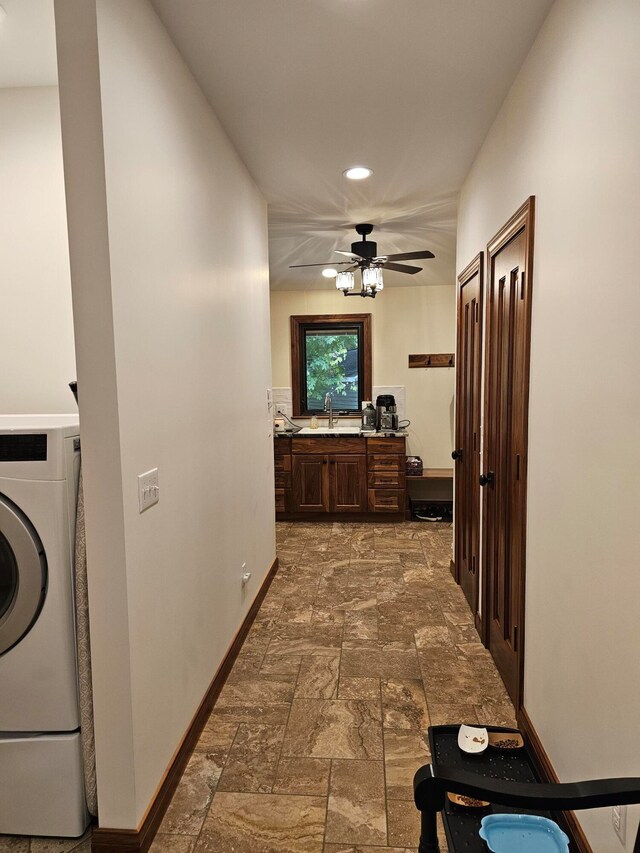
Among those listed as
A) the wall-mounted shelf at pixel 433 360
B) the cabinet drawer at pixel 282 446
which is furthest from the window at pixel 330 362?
the cabinet drawer at pixel 282 446

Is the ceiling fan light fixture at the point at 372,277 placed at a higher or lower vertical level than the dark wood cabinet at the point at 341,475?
higher

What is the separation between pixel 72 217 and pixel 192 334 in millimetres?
789

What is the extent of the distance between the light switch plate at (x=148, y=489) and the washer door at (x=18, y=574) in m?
0.32

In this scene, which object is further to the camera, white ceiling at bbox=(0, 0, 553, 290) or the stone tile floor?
white ceiling at bbox=(0, 0, 553, 290)

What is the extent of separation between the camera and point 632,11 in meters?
1.34

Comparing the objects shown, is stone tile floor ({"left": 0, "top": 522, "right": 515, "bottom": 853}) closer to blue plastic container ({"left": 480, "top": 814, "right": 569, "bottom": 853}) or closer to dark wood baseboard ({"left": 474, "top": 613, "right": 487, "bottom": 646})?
dark wood baseboard ({"left": 474, "top": 613, "right": 487, "bottom": 646})

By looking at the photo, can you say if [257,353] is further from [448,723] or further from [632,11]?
[632,11]

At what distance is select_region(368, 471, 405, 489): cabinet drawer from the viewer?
19.2 feet

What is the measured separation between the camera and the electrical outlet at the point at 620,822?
1.37 m

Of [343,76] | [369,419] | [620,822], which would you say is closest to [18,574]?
[620,822]

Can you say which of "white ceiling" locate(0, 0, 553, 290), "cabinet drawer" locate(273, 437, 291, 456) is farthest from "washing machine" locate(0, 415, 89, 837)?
"cabinet drawer" locate(273, 437, 291, 456)

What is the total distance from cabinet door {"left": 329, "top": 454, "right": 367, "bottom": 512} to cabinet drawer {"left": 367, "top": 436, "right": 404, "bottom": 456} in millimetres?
147

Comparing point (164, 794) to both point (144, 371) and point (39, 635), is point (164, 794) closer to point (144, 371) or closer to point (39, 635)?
point (39, 635)

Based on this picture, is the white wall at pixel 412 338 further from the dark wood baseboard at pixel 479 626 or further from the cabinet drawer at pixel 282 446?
the dark wood baseboard at pixel 479 626
